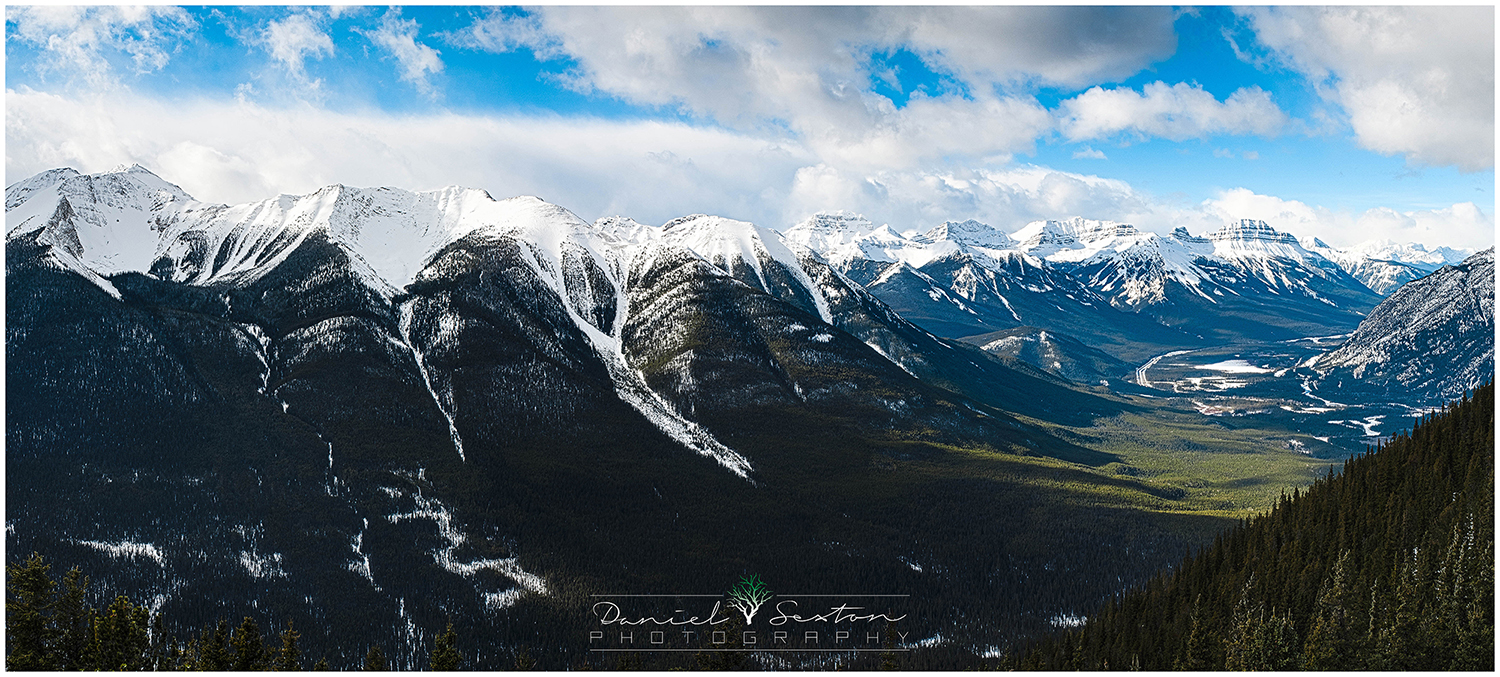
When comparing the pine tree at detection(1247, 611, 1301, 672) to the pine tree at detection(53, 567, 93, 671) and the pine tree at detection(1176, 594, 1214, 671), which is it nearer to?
the pine tree at detection(1176, 594, 1214, 671)

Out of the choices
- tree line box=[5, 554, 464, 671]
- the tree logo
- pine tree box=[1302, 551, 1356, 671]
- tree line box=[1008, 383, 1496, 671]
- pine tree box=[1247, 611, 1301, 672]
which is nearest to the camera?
tree line box=[5, 554, 464, 671]

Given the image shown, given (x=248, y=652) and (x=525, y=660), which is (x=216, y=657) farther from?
(x=525, y=660)

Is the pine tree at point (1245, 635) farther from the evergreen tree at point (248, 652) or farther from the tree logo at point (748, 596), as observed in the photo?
the evergreen tree at point (248, 652)

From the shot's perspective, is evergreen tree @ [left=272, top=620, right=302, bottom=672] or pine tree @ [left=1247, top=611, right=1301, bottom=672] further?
pine tree @ [left=1247, top=611, right=1301, bottom=672]

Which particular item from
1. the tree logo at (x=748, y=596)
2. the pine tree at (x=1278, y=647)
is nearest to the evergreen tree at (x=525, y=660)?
the tree logo at (x=748, y=596)

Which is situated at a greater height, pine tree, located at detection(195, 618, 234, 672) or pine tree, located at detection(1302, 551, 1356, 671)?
pine tree, located at detection(1302, 551, 1356, 671)

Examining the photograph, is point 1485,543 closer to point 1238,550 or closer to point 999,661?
point 1238,550

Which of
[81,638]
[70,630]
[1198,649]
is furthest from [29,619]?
[1198,649]

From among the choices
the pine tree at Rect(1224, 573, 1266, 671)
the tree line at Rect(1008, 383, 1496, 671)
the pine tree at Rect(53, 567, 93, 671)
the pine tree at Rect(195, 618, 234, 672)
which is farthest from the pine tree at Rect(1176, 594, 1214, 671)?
the pine tree at Rect(53, 567, 93, 671)
